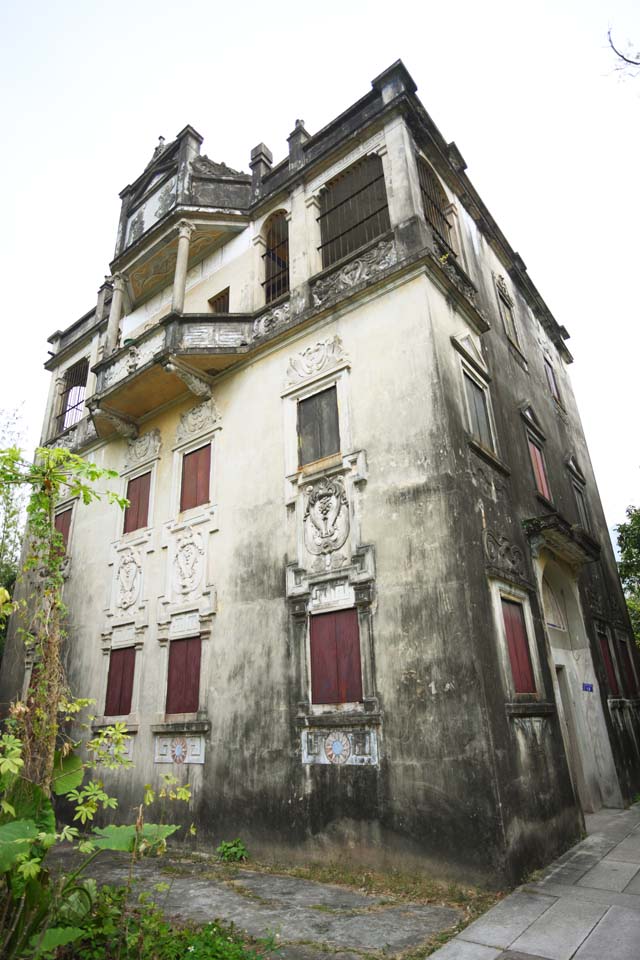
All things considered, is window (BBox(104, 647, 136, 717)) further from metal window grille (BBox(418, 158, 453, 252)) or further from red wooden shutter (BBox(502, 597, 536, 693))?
metal window grille (BBox(418, 158, 453, 252))

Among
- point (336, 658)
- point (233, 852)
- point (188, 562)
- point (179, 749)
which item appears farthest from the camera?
point (188, 562)

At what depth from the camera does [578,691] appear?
36.7 ft

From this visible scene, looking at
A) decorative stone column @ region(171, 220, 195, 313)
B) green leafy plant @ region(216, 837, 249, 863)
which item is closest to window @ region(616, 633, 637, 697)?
green leafy plant @ region(216, 837, 249, 863)

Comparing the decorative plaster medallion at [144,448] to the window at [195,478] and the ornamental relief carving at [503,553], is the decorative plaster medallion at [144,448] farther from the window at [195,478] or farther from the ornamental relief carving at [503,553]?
the ornamental relief carving at [503,553]

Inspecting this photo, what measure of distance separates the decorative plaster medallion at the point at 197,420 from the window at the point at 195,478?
1.35ft

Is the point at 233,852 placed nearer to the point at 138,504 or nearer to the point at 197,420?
the point at 138,504

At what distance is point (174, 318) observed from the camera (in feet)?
39.0

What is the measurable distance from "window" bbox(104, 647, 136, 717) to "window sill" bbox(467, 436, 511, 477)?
7.63 m

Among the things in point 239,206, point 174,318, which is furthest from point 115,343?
point 239,206

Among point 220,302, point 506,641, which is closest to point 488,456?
point 506,641

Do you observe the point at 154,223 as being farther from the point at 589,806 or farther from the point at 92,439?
the point at 589,806

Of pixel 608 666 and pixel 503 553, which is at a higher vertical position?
pixel 503 553

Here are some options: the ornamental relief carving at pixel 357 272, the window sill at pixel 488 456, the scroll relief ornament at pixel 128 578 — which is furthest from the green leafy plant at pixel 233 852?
the ornamental relief carving at pixel 357 272

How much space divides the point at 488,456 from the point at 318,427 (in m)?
2.88
